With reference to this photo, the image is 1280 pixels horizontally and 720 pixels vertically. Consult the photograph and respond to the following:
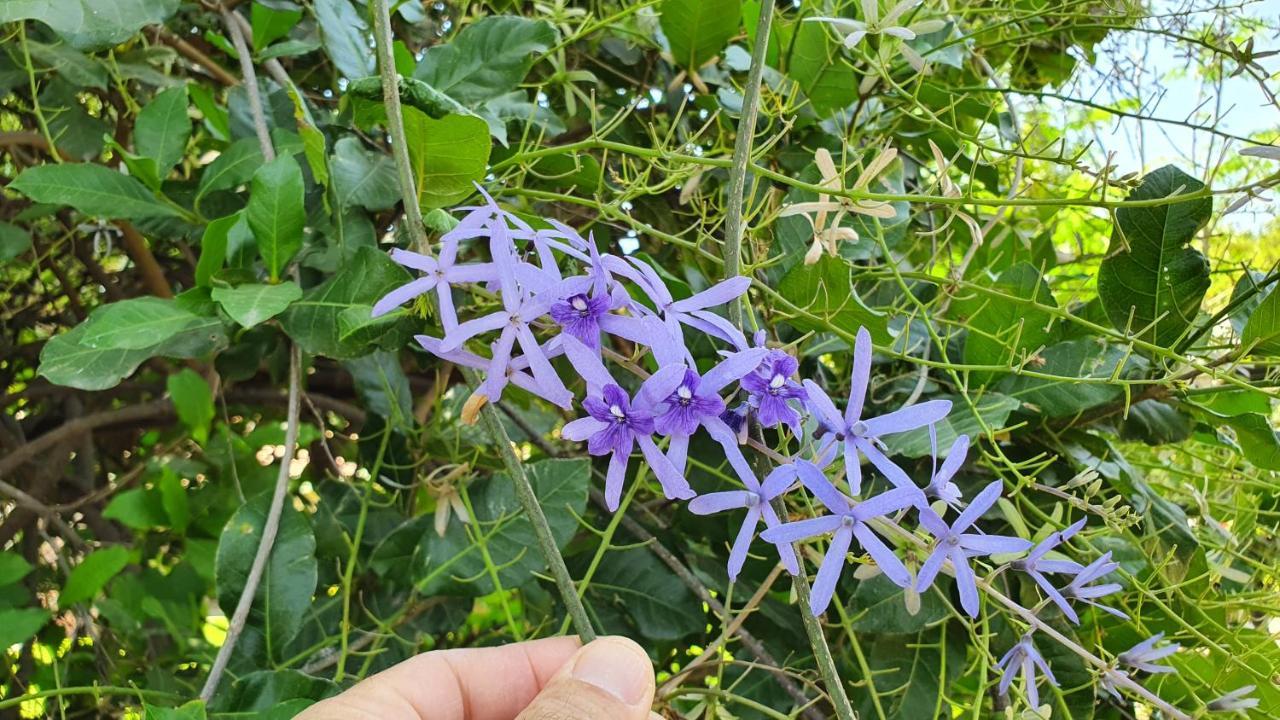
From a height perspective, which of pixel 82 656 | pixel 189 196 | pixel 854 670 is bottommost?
pixel 82 656

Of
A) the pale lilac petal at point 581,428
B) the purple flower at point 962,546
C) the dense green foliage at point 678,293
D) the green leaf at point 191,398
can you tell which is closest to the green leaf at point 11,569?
the dense green foliage at point 678,293

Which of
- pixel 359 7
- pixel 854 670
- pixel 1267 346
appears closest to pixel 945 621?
pixel 854 670

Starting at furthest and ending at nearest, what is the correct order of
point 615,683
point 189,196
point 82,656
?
point 82,656, point 189,196, point 615,683

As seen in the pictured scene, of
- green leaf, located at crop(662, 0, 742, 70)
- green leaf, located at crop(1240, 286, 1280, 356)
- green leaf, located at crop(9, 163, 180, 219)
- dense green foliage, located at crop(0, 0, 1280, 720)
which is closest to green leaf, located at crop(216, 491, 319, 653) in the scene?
dense green foliage, located at crop(0, 0, 1280, 720)

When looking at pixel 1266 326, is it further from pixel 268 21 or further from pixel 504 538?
pixel 268 21

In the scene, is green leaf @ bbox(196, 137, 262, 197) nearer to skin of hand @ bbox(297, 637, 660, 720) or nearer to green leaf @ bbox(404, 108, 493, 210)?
green leaf @ bbox(404, 108, 493, 210)

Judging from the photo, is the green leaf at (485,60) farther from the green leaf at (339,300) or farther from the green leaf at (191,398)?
the green leaf at (191,398)

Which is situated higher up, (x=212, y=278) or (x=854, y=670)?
(x=212, y=278)

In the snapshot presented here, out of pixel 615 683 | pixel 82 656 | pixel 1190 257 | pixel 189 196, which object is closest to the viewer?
pixel 615 683

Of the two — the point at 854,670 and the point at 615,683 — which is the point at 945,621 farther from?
the point at 615,683
